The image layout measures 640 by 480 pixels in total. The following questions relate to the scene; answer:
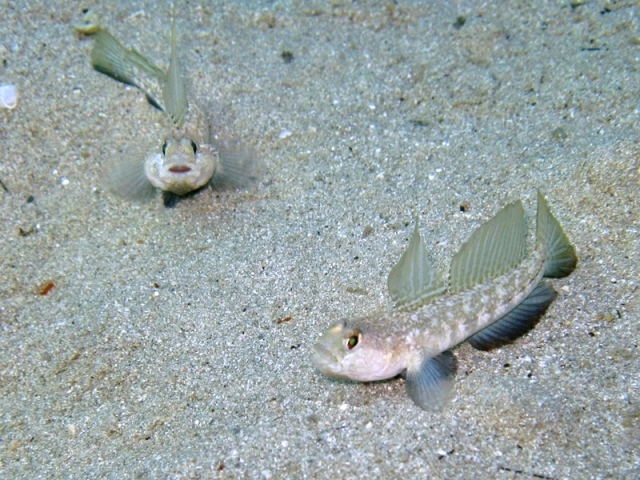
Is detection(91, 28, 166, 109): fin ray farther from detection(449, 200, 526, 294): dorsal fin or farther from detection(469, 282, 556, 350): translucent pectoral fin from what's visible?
detection(469, 282, 556, 350): translucent pectoral fin

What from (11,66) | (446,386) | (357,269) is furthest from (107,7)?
(446,386)

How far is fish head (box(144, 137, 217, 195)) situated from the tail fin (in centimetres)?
212

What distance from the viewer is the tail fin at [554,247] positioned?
282 centimetres

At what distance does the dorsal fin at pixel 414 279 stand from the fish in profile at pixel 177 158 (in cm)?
165

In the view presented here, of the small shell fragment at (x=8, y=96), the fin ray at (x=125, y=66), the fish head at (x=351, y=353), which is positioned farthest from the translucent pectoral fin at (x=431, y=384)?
the small shell fragment at (x=8, y=96)

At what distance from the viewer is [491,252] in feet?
8.77

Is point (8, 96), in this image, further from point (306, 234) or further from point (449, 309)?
point (449, 309)

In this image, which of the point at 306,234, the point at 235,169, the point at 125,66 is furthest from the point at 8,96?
the point at 306,234

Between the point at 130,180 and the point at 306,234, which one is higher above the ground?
the point at 306,234

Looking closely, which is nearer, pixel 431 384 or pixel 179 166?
pixel 431 384

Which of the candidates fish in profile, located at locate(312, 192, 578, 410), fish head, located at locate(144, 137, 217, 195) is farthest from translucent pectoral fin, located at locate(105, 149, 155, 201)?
fish in profile, located at locate(312, 192, 578, 410)

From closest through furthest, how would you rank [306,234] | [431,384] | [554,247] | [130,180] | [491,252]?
[431,384], [491,252], [554,247], [306,234], [130,180]

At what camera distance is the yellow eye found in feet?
7.48

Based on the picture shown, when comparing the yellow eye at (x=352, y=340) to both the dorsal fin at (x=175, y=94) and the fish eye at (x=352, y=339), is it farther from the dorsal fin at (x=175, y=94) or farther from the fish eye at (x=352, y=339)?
the dorsal fin at (x=175, y=94)
